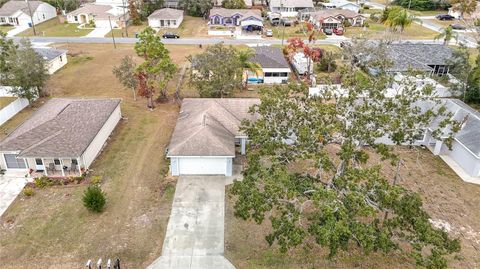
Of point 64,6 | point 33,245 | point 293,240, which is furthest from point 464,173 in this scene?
point 64,6

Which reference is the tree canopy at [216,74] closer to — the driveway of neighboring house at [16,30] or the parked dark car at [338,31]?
the parked dark car at [338,31]

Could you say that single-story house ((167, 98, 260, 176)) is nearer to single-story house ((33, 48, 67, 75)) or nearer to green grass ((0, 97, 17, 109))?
green grass ((0, 97, 17, 109))

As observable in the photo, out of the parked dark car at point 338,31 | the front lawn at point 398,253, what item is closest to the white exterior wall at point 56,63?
the front lawn at point 398,253

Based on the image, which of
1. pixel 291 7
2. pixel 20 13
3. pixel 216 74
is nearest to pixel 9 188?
pixel 216 74

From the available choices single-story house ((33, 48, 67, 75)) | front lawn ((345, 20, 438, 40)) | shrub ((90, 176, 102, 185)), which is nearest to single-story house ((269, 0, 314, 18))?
front lawn ((345, 20, 438, 40))

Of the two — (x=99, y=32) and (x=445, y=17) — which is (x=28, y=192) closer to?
(x=99, y=32)
